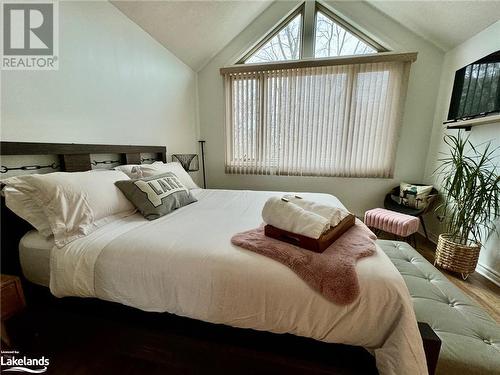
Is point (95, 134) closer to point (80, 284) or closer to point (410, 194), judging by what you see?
point (80, 284)

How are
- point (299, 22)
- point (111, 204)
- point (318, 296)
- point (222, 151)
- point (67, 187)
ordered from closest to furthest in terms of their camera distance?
1. point (318, 296)
2. point (67, 187)
3. point (111, 204)
4. point (299, 22)
5. point (222, 151)

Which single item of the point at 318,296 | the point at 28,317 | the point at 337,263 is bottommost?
the point at 28,317

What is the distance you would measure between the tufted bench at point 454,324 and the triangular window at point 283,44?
2946 mm

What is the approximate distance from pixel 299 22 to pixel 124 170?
3.05 metres

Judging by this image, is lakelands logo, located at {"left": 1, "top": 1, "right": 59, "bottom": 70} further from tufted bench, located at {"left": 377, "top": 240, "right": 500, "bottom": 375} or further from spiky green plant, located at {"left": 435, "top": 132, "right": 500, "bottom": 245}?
spiky green plant, located at {"left": 435, "top": 132, "right": 500, "bottom": 245}

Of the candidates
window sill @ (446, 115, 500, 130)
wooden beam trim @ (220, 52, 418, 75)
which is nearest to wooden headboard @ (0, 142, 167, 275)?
wooden beam trim @ (220, 52, 418, 75)

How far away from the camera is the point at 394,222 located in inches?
87.4

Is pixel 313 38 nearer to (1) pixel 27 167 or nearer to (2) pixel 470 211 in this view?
(2) pixel 470 211

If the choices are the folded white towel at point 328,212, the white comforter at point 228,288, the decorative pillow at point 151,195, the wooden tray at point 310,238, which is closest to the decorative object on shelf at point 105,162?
the decorative pillow at point 151,195

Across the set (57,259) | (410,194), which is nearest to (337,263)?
(57,259)

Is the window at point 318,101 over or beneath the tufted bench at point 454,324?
over

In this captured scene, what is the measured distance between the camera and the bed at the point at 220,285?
2.56 feet

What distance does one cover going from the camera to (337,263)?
85cm

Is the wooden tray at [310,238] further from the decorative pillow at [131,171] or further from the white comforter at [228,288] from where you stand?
the decorative pillow at [131,171]
